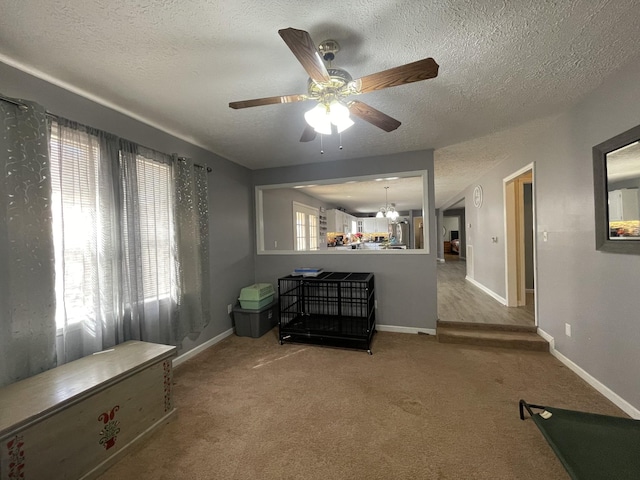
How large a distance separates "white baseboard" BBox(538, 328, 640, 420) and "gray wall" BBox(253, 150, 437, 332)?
119 centimetres

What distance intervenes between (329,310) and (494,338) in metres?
2.11

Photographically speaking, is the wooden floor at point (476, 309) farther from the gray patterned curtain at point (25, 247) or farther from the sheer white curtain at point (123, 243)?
the gray patterned curtain at point (25, 247)

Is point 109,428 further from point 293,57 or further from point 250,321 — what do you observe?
point 293,57

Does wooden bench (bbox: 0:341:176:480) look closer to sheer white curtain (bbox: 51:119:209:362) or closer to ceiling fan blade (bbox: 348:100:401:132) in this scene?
sheer white curtain (bbox: 51:119:209:362)

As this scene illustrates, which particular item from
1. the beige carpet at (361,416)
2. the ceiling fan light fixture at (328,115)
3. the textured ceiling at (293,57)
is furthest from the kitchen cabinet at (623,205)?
the ceiling fan light fixture at (328,115)

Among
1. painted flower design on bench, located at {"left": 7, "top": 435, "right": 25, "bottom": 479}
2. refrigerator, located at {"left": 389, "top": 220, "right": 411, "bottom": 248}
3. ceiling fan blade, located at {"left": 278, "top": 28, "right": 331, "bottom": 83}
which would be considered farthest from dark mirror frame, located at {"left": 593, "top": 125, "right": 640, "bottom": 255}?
refrigerator, located at {"left": 389, "top": 220, "right": 411, "bottom": 248}

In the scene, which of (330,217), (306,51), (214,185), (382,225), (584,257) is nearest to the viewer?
(306,51)

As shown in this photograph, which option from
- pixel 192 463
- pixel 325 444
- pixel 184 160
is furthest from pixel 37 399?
pixel 184 160

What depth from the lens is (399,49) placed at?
61.8 inches

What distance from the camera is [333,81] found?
1.44 m

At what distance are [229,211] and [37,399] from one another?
8.56 feet

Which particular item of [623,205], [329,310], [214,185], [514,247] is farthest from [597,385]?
[214,185]

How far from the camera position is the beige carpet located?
1.50 metres

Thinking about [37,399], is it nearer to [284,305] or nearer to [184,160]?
[184,160]
